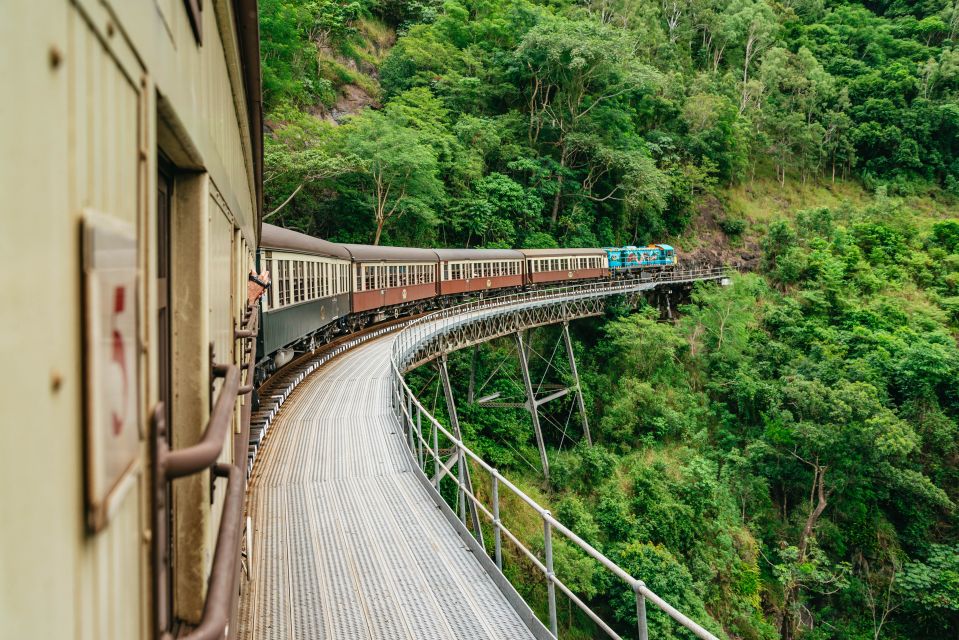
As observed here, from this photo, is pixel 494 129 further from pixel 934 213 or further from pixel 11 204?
pixel 934 213

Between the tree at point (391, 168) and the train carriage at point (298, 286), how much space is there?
1011 centimetres

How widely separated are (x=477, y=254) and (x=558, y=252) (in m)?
6.14

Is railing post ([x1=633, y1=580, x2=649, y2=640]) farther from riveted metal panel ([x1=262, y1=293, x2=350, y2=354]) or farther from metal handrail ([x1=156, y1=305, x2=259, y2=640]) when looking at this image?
riveted metal panel ([x1=262, y1=293, x2=350, y2=354])

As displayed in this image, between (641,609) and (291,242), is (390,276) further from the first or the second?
(641,609)

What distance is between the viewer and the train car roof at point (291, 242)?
10.3m

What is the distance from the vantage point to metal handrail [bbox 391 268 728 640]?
9.84 feet

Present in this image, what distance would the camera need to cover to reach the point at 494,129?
34.4 metres

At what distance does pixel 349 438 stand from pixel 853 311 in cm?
2514

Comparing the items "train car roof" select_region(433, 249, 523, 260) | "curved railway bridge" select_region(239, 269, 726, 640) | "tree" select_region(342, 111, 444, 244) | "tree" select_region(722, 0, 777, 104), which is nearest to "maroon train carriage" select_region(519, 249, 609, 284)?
"train car roof" select_region(433, 249, 523, 260)

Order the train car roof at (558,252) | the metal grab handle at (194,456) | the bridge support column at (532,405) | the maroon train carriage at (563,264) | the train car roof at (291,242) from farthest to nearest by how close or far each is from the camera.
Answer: the maroon train carriage at (563,264) < the train car roof at (558,252) < the bridge support column at (532,405) < the train car roof at (291,242) < the metal grab handle at (194,456)

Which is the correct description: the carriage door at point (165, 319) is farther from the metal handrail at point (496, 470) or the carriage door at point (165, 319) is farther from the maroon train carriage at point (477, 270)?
the maroon train carriage at point (477, 270)

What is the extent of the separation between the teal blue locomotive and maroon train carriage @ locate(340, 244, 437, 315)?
1523 cm

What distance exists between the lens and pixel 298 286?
476 inches

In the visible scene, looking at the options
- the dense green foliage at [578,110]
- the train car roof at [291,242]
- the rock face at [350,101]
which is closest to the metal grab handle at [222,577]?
the train car roof at [291,242]
